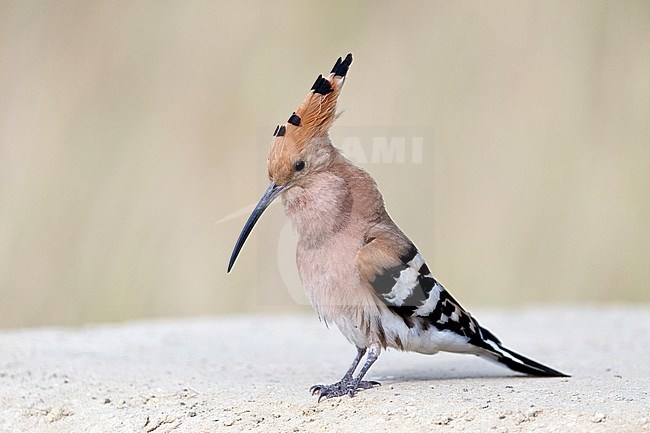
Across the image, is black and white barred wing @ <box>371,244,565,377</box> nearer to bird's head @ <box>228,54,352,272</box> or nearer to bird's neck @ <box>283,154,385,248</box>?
bird's neck @ <box>283,154,385,248</box>

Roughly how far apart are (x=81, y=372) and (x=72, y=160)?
8.86 feet

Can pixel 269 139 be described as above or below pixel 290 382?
above

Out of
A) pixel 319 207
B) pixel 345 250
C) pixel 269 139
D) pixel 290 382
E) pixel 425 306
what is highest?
pixel 269 139

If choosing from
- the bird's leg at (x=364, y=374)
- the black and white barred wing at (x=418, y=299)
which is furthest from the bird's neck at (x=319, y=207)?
the bird's leg at (x=364, y=374)

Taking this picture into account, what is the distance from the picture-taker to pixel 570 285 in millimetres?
6266

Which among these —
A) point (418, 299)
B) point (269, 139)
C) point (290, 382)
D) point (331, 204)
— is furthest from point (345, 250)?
point (269, 139)

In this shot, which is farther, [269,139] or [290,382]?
[269,139]

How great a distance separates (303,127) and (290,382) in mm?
935

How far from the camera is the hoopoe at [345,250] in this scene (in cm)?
311

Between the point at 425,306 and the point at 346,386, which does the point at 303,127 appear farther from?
the point at 346,386

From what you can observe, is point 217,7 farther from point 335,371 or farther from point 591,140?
point 335,371

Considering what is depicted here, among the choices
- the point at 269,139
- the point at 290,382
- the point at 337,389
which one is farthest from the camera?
the point at 269,139

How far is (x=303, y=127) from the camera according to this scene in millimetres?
3148

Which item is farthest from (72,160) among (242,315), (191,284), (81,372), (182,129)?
(81,372)
